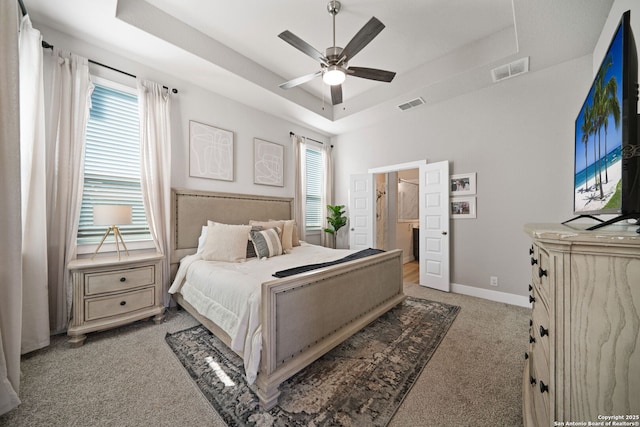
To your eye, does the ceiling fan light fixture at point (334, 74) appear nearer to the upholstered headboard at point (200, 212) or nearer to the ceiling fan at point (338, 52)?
the ceiling fan at point (338, 52)

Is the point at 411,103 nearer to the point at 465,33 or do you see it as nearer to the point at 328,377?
the point at 465,33

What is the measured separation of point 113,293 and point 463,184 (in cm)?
454

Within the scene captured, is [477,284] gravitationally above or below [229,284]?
below

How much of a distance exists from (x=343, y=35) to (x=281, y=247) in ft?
8.90

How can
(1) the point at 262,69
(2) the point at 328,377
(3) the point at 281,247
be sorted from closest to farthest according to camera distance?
1. (2) the point at 328,377
2. (3) the point at 281,247
3. (1) the point at 262,69

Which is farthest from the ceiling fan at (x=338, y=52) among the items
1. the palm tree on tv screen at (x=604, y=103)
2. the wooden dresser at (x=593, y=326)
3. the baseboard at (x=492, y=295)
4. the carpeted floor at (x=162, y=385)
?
the baseboard at (x=492, y=295)

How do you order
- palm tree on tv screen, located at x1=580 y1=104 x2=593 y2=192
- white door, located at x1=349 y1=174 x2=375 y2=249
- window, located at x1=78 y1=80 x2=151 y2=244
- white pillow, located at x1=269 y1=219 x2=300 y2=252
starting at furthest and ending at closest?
1. white door, located at x1=349 y1=174 x2=375 y2=249
2. white pillow, located at x1=269 y1=219 x2=300 y2=252
3. window, located at x1=78 y1=80 x2=151 y2=244
4. palm tree on tv screen, located at x1=580 y1=104 x2=593 y2=192

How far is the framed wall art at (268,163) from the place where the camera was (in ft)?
12.7

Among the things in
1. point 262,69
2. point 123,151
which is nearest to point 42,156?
point 123,151

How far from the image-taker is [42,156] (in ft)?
6.79

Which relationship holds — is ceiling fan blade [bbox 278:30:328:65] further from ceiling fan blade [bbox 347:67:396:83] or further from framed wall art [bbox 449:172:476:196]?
framed wall art [bbox 449:172:476:196]

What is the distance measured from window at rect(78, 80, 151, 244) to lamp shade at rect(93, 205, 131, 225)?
505mm

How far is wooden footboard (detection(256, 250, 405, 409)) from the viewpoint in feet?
4.78

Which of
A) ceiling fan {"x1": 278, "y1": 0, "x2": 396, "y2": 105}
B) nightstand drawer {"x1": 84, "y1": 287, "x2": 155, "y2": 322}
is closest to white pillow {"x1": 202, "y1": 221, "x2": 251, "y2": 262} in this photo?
nightstand drawer {"x1": 84, "y1": 287, "x2": 155, "y2": 322}
